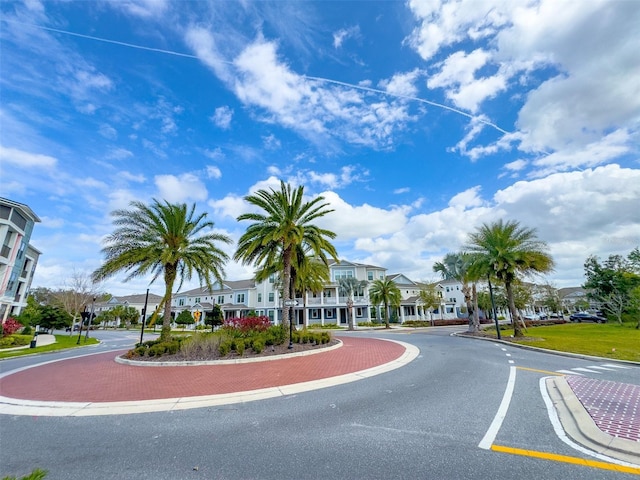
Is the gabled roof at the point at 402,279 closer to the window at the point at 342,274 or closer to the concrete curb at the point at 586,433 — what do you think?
the window at the point at 342,274

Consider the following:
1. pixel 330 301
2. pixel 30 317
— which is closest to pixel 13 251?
pixel 30 317

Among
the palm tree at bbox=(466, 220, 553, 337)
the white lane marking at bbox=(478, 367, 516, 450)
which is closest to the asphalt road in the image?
the white lane marking at bbox=(478, 367, 516, 450)

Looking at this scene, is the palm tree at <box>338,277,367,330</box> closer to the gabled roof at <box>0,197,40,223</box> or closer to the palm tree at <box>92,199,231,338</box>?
the palm tree at <box>92,199,231,338</box>

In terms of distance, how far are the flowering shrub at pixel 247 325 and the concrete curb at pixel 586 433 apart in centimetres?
1567

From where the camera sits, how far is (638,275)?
116 ft

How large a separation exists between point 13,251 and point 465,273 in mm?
49527

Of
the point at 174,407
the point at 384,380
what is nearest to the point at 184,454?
the point at 174,407

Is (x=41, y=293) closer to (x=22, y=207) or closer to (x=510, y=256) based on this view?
(x=22, y=207)

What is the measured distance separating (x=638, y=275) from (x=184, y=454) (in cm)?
5069

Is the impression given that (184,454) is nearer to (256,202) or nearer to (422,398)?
(422,398)

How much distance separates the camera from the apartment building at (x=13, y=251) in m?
32.2

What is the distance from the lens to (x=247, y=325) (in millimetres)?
19094

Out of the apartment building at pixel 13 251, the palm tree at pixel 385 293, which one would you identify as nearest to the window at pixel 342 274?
the palm tree at pixel 385 293

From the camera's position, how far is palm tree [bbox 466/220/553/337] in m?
22.3
